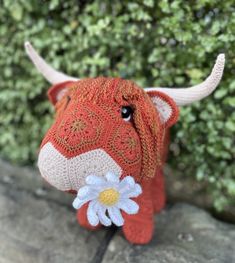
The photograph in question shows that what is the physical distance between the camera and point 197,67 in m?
1.48

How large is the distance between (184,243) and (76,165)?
532 millimetres

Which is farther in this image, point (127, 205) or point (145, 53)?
point (145, 53)

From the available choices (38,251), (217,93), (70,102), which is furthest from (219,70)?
(38,251)

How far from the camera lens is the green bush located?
142 centimetres

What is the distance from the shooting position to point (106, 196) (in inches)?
42.6

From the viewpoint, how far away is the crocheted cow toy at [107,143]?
3.55ft

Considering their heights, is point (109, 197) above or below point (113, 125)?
below

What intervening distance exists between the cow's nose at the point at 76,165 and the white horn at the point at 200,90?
0.97ft

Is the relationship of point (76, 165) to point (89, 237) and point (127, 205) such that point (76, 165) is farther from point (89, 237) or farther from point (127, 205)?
point (89, 237)

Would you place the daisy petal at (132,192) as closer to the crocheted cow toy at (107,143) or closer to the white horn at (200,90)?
the crocheted cow toy at (107,143)

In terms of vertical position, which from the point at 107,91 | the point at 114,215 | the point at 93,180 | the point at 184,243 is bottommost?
the point at 184,243

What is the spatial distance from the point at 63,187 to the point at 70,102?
0.76 feet

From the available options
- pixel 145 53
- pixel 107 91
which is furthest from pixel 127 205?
pixel 145 53

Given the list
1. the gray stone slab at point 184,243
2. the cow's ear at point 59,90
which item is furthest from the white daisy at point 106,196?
the cow's ear at point 59,90
